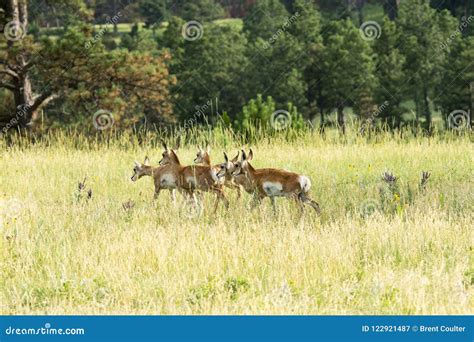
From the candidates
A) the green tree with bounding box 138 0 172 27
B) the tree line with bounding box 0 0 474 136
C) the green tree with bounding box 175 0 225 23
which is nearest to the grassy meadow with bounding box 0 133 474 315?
the tree line with bounding box 0 0 474 136

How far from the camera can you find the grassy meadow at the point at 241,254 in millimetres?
6039

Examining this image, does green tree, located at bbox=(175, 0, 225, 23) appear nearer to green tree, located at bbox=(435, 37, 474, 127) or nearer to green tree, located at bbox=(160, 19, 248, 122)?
green tree, located at bbox=(160, 19, 248, 122)

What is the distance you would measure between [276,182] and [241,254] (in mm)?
1592

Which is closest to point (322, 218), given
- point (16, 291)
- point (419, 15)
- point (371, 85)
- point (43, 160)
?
point (16, 291)

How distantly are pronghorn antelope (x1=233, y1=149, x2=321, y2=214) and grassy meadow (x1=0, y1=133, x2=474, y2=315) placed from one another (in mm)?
261

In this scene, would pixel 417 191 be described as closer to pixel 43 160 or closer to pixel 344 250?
pixel 344 250

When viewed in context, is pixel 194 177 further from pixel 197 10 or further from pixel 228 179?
pixel 197 10

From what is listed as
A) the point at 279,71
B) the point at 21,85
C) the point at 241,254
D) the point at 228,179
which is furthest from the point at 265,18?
the point at 241,254

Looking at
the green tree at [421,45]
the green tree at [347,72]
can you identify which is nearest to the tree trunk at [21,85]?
the green tree at [347,72]

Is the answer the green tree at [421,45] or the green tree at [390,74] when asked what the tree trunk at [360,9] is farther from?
the green tree at [390,74]

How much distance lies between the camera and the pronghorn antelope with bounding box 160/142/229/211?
29.5ft

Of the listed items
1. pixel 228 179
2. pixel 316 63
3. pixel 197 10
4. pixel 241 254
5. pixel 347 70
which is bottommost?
pixel 241 254

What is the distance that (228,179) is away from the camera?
371 inches

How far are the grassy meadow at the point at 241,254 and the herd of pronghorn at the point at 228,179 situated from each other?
241 millimetres
